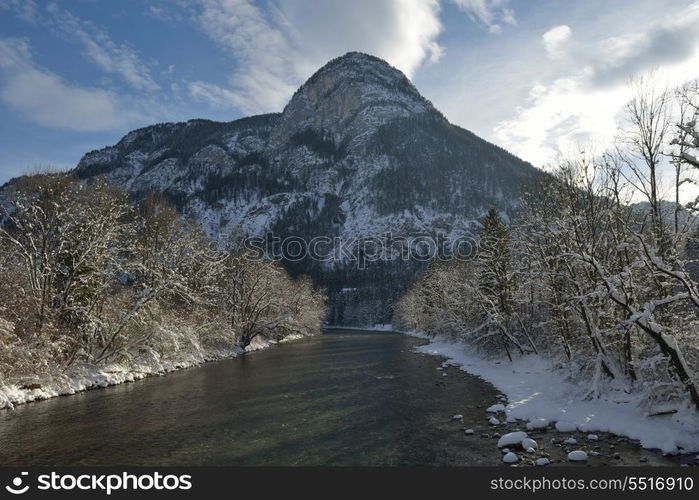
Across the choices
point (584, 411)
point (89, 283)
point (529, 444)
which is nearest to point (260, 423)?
point (529, 444)

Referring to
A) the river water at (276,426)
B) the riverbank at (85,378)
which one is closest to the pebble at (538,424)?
the river water at (276,426)

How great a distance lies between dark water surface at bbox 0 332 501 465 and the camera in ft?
43.5

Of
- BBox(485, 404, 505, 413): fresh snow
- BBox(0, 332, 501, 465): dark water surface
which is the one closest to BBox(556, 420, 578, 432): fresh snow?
BBox(0, 332, 501, 465): dark water surface

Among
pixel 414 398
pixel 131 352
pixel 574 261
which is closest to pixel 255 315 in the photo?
pixel 131 352

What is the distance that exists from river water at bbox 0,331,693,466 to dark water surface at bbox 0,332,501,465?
0.05 m

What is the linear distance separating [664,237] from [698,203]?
382 centimetres

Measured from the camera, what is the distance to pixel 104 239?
2823 cm

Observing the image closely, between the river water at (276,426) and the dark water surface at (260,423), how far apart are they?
0.05 m

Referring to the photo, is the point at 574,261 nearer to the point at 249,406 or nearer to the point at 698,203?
the point at 698,203

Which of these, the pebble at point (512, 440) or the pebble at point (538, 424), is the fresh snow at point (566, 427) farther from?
the pebble at point (512, 440)

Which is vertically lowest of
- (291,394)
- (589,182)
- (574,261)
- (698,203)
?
(291,394)

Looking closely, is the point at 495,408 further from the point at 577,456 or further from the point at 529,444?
the point at 577,456

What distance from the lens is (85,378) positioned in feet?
86.6

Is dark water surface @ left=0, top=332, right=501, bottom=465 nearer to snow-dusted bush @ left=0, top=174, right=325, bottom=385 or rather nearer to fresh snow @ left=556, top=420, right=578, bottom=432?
fresh snow @ left=556, top=420, right=578, bottom=432
